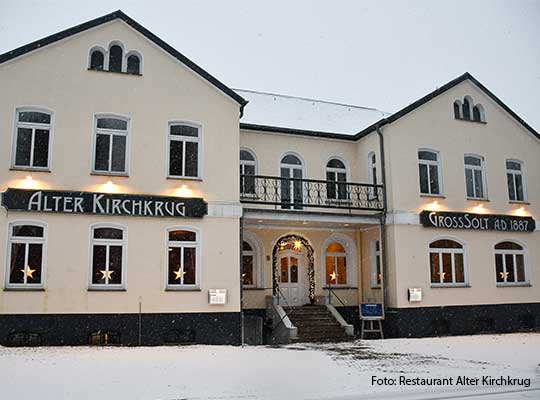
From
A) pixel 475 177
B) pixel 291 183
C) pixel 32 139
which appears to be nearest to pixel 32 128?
pixel 32 139

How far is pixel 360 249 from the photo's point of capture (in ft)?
64.8

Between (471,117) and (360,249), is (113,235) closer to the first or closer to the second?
(360,249)

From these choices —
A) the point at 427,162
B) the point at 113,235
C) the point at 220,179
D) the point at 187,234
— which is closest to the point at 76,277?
the point at 113,235

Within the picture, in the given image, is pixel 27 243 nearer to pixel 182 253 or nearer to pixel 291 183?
pixel 182 253

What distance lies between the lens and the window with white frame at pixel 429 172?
18578 mm

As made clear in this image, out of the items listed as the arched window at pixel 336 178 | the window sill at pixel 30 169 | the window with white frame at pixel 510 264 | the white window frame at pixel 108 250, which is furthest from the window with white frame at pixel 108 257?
the window with white frame at pixel 510 264

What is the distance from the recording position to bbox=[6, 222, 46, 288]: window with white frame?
45.4 feet

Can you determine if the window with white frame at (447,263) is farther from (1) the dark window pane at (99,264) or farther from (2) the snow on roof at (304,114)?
(1) the dark window pane at (99,264)

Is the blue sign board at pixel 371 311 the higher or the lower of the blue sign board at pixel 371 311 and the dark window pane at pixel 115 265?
the lower

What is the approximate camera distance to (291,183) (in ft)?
62.3

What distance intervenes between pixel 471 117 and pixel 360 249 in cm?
623

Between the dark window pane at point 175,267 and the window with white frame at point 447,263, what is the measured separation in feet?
27.6

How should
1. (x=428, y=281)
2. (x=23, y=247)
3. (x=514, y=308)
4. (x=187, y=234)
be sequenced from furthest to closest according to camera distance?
1. (x=514, y=308)
2. (x=428, y=281)
3. (x=187, y=234)
4. (x=23, y=247)

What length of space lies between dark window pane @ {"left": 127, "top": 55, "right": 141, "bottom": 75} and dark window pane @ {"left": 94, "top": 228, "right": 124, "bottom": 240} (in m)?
4.60
